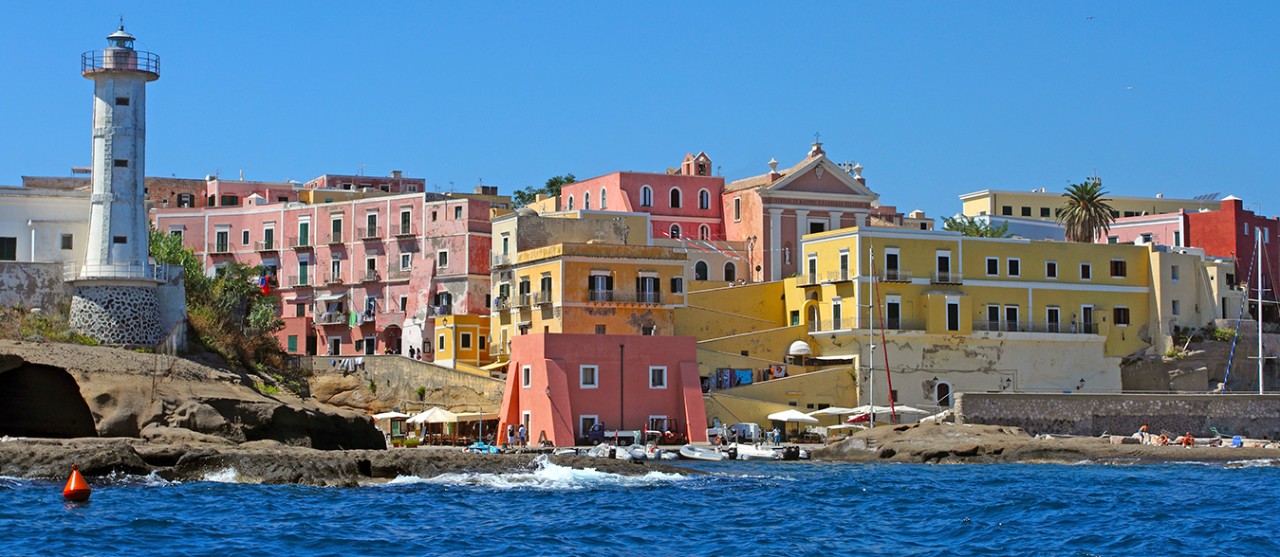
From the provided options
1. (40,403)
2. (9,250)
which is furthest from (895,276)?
(40,403)

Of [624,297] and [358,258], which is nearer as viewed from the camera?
[624,297]

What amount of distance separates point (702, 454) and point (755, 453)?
5.94ft

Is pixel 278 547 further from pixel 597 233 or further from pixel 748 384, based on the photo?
pixel 597 233

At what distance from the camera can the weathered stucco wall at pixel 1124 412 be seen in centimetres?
6116

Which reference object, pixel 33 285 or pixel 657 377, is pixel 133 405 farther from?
pixel 657 377

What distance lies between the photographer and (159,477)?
39.5 metres

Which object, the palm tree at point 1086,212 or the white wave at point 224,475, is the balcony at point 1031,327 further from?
the white wave at point 224,475

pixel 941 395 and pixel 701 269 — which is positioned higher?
pixel 701 269

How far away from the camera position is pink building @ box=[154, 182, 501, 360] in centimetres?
7188

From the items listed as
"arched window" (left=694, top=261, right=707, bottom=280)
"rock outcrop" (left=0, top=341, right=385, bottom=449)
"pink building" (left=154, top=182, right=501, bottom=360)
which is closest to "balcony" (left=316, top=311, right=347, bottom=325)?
"pink building" (left=154, top=182, right=501, bottom=360)

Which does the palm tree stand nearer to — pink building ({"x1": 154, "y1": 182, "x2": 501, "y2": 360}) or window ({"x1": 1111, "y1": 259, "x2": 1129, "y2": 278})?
window ({"x1": 1111, "y1": 259, "x2": 1129, "y2": 278})

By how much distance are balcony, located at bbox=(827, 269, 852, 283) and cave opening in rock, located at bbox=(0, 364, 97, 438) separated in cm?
2991

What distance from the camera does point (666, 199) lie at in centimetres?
7900

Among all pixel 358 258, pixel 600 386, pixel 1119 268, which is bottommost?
pixel 600 386
